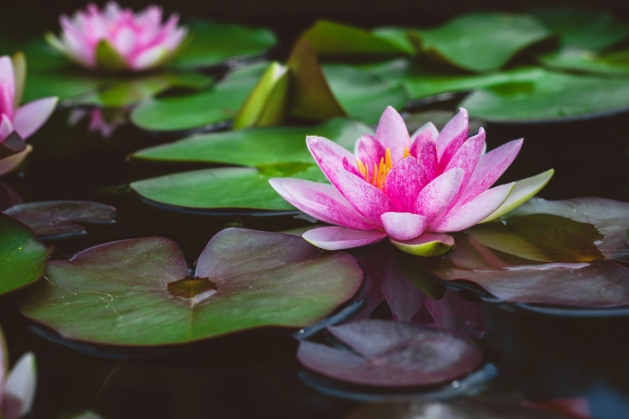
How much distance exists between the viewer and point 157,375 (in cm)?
82

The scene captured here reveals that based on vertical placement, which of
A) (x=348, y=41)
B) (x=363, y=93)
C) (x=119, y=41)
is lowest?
(x=363, y=93)

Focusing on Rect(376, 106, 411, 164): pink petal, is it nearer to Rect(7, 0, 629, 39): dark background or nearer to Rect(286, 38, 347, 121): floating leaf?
Rect(286, 38, 347, 121): floating leaf

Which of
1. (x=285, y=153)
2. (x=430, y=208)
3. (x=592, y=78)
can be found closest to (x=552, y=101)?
(x=592, y=78)

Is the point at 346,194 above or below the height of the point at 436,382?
above

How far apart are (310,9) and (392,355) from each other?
3479 millimetres

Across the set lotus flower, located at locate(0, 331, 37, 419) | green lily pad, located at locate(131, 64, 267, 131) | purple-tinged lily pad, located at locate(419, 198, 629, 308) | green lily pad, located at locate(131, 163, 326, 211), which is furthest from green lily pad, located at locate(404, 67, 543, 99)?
lotus flower, located at locate(0, 331, 37, 419)

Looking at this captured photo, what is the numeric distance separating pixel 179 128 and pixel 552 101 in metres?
1.15

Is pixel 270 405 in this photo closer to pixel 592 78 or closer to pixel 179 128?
pixel 179 128

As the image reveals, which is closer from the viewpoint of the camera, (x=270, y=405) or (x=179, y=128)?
(x=270, y=405)

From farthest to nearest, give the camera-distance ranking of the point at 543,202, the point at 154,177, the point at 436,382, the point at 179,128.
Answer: the point at 179,128 → the point at 154,177 → the point at 543,202 → the point at 436,382

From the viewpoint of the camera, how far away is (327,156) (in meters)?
1.09

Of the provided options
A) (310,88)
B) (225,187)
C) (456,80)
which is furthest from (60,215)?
(456,80)

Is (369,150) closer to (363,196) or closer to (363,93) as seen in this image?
(363,196)

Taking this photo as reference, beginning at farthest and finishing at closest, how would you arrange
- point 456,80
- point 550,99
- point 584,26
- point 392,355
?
point 584,26 → point 456,80 → point 550,99 → point 392,355
